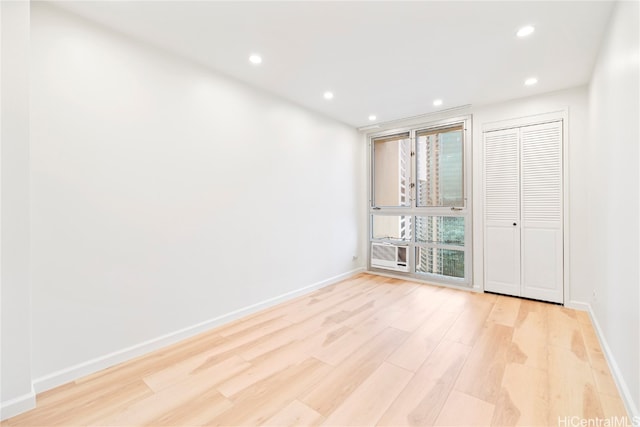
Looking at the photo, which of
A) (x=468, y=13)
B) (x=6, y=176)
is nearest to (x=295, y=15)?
(x=468, y=13)

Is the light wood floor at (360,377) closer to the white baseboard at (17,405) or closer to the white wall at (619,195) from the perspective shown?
the white baseboard at (17,405)

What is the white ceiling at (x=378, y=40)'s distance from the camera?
6.57ft

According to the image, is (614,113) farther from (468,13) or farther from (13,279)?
(13,279)

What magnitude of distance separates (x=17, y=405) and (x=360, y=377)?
2113 millimetres

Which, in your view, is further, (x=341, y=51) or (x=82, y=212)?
(x=341, y=51)

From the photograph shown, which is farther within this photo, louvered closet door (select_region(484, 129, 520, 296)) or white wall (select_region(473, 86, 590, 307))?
louvered closet door (select_region(484, 129, 520, 296))

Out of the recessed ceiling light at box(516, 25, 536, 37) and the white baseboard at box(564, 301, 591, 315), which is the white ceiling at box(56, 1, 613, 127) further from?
the white baseboard at box(564, 301, 591, 315)

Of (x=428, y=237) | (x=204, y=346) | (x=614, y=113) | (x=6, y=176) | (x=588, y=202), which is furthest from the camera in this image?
(x=428, y=237)

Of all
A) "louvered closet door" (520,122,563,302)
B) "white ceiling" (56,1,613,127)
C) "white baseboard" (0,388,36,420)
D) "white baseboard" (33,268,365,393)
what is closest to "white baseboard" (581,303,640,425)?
"louvered closet door" (520,122,563,302)

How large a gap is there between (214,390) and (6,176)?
181cm

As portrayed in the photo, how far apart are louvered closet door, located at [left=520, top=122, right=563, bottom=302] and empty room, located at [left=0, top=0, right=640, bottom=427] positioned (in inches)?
1.0

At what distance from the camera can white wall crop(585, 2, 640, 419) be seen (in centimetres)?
154

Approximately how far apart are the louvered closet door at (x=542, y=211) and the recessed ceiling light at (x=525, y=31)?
1701 mm

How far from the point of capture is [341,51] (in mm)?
2531
